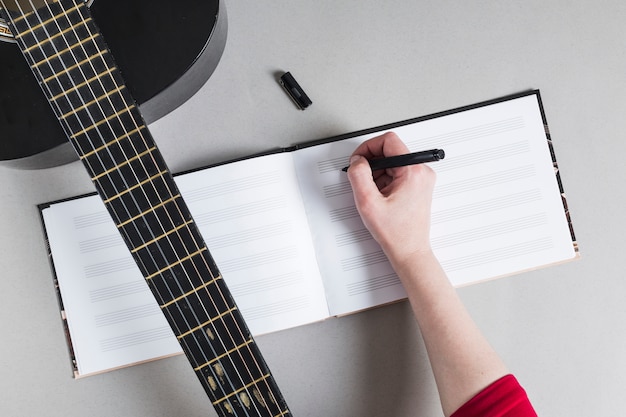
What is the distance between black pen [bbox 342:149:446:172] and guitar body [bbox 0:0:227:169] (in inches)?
12.1

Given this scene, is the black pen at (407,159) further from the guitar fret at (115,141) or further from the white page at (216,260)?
the guitar fret at (115,141)

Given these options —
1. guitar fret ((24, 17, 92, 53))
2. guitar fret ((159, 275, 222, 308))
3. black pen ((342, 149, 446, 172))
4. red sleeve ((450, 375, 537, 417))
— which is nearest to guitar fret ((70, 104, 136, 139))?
guitar fret ((24, 17, 92, 53))

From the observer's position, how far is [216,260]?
793mm

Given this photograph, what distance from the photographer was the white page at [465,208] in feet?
2.64

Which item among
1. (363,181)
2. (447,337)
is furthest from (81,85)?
(447,337)

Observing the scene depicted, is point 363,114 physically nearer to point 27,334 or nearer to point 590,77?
point 590,77

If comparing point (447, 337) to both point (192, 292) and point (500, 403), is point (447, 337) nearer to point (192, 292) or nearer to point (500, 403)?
point (500, 403)

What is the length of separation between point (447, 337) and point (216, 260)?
380 millimetres

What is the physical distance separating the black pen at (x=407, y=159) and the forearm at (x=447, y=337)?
0.14m

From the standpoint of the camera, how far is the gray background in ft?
2.65

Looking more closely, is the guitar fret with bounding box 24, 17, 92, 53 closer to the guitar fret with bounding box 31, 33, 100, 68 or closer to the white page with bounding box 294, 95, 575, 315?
the guitar fret with bounding box 31, 33, 100, 68

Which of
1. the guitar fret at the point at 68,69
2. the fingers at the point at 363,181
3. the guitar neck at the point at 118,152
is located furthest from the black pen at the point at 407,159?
the guitar fret at the point at 68,69

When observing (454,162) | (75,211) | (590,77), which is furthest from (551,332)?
(75,211)

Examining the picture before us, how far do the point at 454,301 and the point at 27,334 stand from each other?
70 cm
